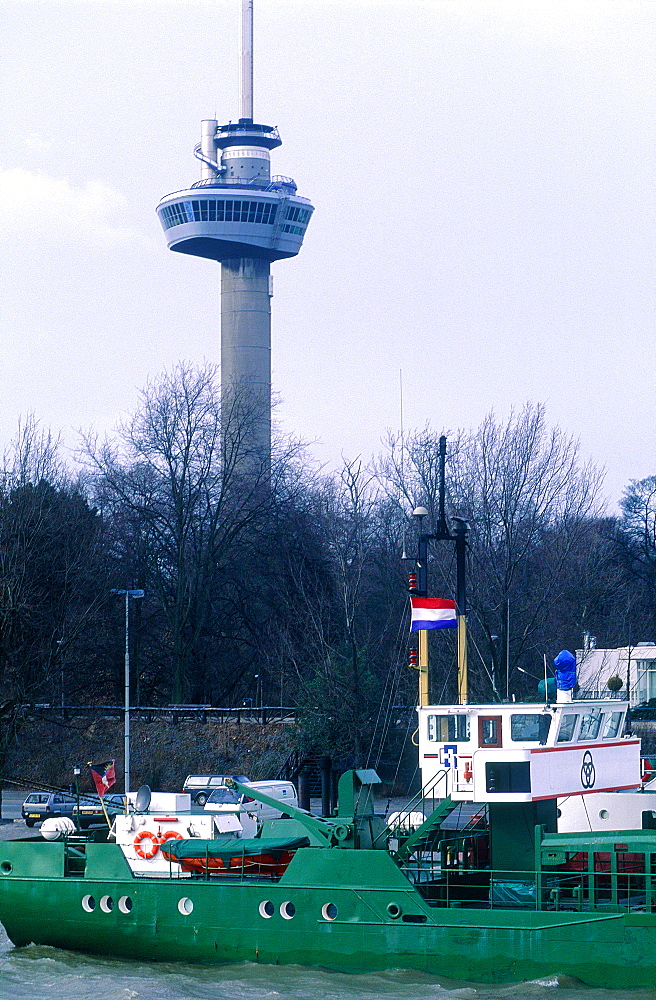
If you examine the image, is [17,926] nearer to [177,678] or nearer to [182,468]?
[177,678]

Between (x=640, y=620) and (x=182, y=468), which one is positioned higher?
(x=182, y=468)

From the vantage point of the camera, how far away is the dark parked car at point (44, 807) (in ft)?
138

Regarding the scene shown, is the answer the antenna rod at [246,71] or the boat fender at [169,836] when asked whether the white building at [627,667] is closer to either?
the boat fender at [169,836]

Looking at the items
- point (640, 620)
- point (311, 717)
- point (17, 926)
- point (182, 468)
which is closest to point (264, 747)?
point (311, 717)

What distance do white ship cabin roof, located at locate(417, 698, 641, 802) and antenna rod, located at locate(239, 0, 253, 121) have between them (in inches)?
4449

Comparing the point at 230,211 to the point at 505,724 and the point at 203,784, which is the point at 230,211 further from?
the point at 505,724

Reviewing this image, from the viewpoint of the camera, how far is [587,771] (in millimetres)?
24297

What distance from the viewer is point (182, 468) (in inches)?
2576

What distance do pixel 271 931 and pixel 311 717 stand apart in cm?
2620

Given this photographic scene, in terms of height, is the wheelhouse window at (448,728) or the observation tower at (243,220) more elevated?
the observation tower at (243,220)

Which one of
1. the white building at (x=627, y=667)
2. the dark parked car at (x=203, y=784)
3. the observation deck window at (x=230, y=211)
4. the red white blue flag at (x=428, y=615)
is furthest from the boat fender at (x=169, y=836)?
the observation deck window at (x=230, y=211)

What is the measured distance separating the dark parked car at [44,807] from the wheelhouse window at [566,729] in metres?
22.0

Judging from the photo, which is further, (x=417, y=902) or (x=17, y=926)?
(x=17, y=926)

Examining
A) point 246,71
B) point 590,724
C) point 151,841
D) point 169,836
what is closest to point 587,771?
point 590,724
